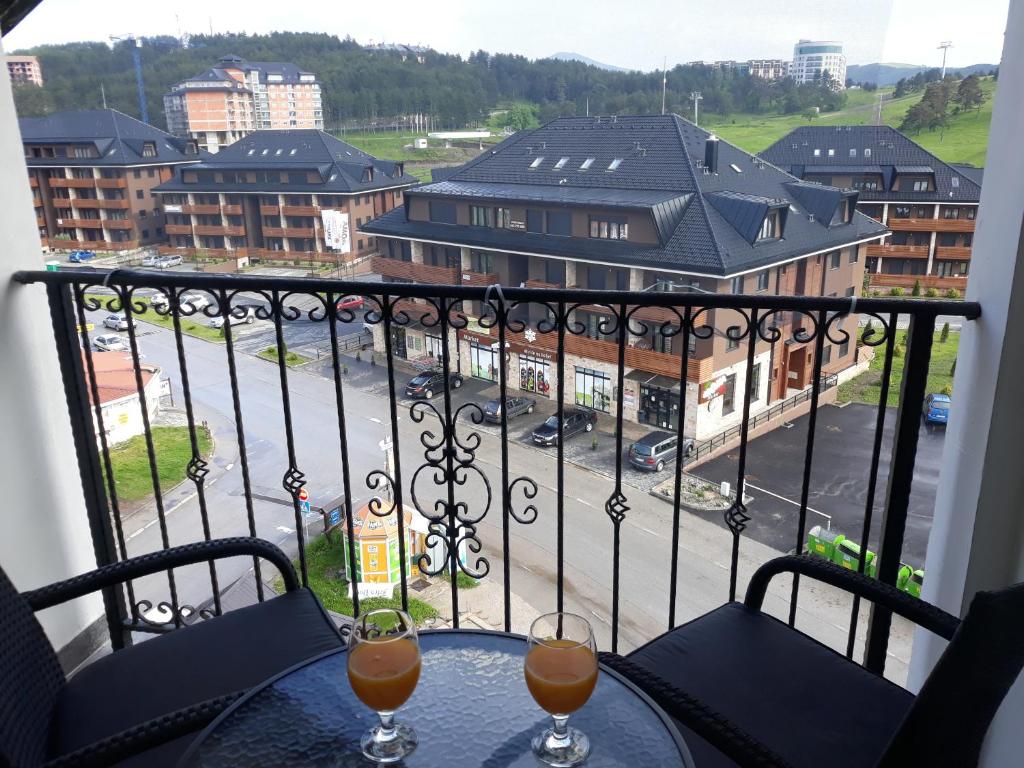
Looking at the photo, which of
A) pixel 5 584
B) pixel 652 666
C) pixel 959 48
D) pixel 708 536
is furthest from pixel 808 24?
pixel 5 584

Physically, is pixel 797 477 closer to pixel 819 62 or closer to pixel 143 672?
pixel 819 62

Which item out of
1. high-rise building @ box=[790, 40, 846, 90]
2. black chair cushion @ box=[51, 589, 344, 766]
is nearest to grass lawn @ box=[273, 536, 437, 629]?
black chair cushion @ box=[51, 589, 344, 766]

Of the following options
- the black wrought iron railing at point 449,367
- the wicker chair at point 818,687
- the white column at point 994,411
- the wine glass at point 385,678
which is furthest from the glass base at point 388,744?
the white column at point 994,411

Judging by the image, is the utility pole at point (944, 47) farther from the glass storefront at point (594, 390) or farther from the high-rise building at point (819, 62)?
the glass storefront at point (594, 390)

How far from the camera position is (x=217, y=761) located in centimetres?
90

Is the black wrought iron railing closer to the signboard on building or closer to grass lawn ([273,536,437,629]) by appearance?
grass lawn ([273,536,437,629])

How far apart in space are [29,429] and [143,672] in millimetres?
975

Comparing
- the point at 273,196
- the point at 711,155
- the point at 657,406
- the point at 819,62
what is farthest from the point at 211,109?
the point at 711,155

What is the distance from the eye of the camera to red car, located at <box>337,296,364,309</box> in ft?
5.50

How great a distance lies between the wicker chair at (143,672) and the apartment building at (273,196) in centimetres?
553

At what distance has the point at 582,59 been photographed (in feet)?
19.4

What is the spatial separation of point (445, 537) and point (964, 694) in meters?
1.24

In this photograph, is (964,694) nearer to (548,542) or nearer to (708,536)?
(708,536)

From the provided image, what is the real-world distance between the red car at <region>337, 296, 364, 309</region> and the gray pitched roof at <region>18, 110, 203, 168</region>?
5.88m
